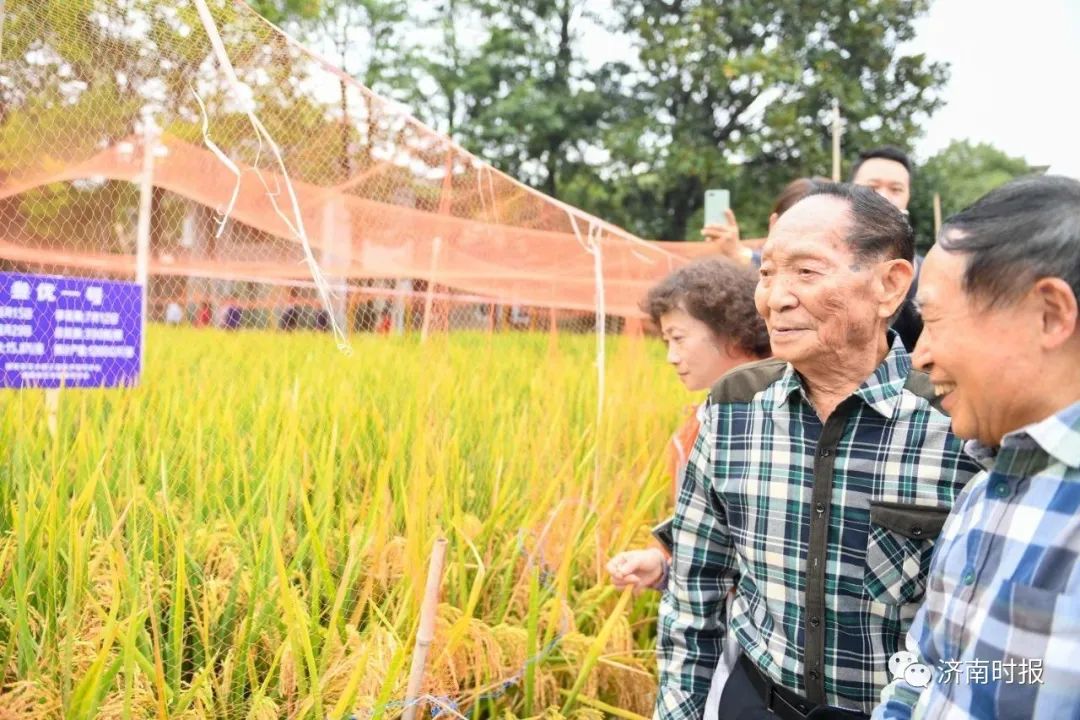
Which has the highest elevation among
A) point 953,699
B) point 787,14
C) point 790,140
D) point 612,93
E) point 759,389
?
point 787,14

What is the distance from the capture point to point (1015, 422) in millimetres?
787

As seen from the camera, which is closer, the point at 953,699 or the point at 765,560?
the point at 953,699

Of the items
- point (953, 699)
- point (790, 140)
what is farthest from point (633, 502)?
point (790, 140)

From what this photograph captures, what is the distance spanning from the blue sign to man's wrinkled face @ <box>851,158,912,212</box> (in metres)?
2.09

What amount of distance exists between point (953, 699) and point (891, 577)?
0.33m

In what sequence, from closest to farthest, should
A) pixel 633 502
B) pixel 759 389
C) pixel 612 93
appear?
pixel 759 389, pixel 633 502, pixel 612 93

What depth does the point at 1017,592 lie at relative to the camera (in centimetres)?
71

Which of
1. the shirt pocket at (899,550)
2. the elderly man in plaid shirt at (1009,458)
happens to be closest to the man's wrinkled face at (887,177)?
the shirt pocket at (899,550)

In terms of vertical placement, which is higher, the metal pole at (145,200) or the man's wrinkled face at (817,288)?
the metal pole at (145,200)

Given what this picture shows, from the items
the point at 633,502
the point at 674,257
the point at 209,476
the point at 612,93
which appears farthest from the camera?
the point at 612,93

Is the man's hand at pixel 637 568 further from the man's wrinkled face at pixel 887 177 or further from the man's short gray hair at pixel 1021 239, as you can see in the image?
the man's wrinkled face at pixel 887 177

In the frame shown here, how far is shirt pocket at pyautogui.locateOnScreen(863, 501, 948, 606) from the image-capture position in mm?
1056

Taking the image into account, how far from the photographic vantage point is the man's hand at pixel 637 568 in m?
1.39

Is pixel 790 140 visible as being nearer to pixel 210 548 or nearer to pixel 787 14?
pixel 787 14
